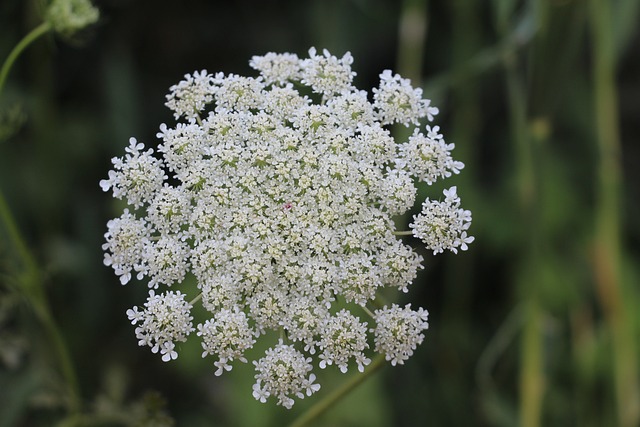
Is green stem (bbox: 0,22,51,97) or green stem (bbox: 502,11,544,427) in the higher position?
green stem (bbox: 0,22,51,97)

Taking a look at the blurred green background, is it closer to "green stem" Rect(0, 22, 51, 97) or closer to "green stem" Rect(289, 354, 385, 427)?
"green stem" Rect(0, 22, 51, 97)

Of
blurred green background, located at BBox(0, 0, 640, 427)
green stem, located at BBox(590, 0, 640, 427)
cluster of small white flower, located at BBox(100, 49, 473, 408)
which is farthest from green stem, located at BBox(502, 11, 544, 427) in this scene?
cluster of small white flower, located at BBox(100, 49, 473, 408)

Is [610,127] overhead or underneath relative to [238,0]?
underneath

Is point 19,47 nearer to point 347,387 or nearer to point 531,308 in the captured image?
point 347,387

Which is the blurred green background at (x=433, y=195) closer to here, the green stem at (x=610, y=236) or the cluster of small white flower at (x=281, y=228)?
the green stem at (x=610, y=236)

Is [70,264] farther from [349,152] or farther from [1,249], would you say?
[349,152]

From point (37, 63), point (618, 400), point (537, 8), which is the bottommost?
point (618, 400)

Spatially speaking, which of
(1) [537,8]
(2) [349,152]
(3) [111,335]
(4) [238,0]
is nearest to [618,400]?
(1) [537,8]
